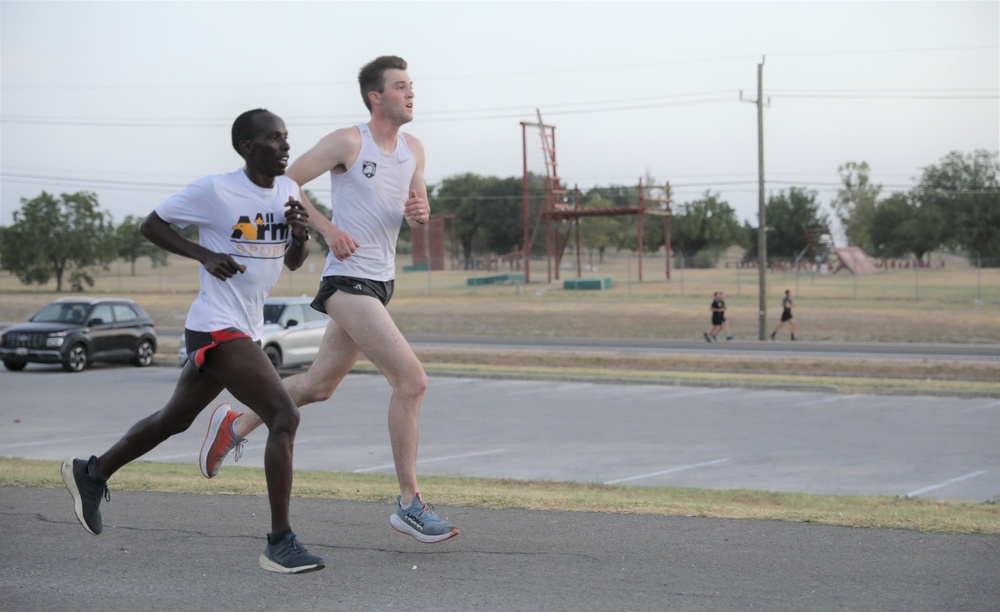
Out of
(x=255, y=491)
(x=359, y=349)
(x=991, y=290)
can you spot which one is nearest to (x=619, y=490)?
(x=255, y=491)

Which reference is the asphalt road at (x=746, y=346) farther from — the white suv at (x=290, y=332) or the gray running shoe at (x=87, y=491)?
the gray running shoe at (x=87, y=491)

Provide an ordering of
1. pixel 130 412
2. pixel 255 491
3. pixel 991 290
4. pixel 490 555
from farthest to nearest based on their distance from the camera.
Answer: pixel 991 290 → pixel 130 412 → pixel 255 491 → pixel 490 555

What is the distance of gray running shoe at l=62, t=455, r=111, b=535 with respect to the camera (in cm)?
493

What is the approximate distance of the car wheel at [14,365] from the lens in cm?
2419

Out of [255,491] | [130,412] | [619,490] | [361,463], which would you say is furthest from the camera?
[130,412]

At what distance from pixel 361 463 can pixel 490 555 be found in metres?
7.50

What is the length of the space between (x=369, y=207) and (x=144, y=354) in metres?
22.2

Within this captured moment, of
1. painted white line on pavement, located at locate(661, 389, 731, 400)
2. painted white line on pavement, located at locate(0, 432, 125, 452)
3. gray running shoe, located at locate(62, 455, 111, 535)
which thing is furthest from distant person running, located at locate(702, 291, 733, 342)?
gray running shoe, located at locate(62, 455, 111, 535)

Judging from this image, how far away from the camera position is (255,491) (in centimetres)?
634

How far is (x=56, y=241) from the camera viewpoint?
7094 centimetres

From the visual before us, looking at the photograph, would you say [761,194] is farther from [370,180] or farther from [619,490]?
[370,180]

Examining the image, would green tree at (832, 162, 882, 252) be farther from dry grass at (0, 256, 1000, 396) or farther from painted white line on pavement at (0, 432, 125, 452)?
painted white line on pavement at (0, 432, 125, 452)

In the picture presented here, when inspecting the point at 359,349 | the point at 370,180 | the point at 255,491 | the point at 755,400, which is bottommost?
the point at 755,400

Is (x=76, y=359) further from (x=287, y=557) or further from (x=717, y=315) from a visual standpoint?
(x=287, y=557)
